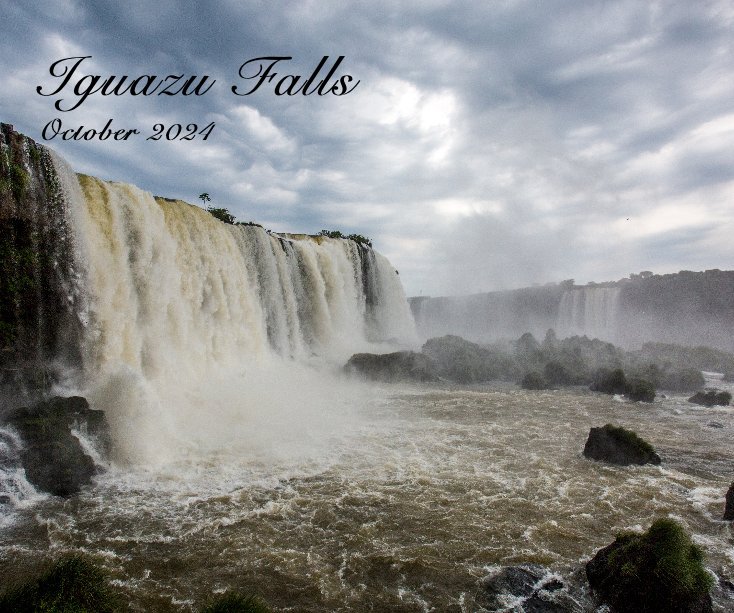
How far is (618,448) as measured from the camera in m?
11.5

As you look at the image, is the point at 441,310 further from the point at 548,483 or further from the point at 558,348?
the point at 548,483

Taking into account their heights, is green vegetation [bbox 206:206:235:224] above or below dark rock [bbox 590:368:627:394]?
above

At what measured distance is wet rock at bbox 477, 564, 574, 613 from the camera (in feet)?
18.8

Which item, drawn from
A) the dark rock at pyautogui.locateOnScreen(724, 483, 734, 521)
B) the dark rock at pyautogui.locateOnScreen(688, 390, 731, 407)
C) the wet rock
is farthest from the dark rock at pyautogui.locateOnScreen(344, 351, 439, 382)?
the wet rock

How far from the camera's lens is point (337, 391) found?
22.5 meters

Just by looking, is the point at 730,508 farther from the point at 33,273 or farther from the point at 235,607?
the point at 33,273

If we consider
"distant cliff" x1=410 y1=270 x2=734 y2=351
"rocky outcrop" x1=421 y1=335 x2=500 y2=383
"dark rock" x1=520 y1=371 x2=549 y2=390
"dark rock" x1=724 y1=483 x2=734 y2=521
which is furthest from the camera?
"distant cliff" x1=410 y1=270 x2=734 y2=351

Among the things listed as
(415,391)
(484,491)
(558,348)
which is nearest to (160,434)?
(484,491)

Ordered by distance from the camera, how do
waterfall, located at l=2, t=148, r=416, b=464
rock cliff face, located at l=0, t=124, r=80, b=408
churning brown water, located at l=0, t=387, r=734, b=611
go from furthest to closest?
1. waterfall, located at l=2, t=148, r=416, b=464
2. rock cliff face, located at l=0, t=124, r=80, b=408
3. churning brown water, located at l=0, t=387, r=734, b=611

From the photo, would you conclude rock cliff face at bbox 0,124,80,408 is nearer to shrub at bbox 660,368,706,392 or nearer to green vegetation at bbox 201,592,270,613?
green vegetation at bbox 201,592,270,613

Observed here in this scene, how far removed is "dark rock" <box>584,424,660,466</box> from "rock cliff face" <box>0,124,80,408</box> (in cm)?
1471

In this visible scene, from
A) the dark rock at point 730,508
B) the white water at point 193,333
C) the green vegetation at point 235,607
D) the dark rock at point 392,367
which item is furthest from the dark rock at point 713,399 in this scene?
the green vegetation at point 235,607

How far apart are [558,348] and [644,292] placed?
1296 inches

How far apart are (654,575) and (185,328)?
52.6ft
